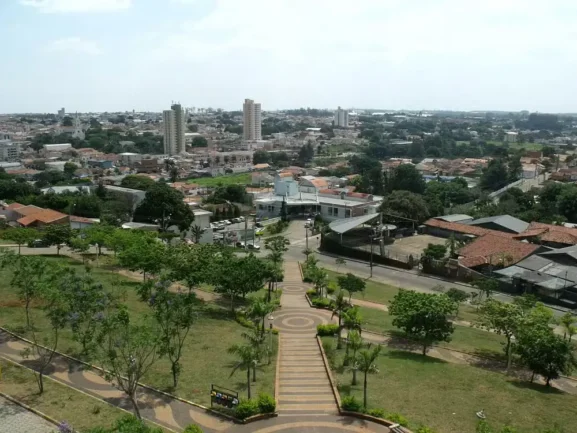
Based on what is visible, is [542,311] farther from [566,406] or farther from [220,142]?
[220,142]

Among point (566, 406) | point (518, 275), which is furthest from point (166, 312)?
point (518, 275)

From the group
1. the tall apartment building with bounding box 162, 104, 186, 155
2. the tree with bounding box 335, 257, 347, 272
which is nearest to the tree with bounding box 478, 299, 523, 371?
the tree with bounding box 335, 257, 347, 272

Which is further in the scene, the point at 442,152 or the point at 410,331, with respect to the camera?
the point at 442,152

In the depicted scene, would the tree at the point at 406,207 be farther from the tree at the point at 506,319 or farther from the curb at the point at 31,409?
the curb at the point at 31,409

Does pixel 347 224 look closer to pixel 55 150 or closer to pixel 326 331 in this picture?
pixel 326 331

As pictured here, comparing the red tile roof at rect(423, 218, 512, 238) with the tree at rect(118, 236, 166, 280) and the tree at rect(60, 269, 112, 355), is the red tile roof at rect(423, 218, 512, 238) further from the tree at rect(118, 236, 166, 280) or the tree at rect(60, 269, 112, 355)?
the tree at rect(60, 269, 112, 355)

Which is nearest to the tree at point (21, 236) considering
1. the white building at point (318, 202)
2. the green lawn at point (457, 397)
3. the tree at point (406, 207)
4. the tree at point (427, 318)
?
the green lawn at point (457, 397)
